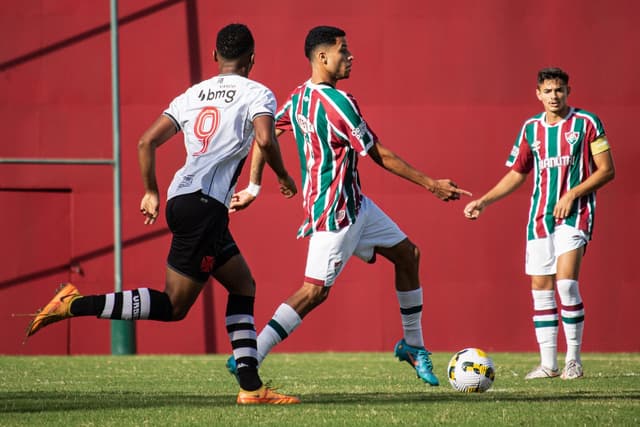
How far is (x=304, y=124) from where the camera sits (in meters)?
6.88

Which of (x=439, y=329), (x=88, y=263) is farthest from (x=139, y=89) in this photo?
(x=439, y=329)

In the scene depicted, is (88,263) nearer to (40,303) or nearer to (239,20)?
(40,303)

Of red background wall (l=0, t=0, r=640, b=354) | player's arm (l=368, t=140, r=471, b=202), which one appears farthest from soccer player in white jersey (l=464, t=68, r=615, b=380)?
red background wall (l=0, t=0, r=640, b=354)

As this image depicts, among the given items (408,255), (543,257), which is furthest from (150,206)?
(543,257)

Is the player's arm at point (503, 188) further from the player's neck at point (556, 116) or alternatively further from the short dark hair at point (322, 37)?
the short dark hair at point (322, 37)

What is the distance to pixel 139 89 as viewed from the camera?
42.5 feet

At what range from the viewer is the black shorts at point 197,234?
19.1ft

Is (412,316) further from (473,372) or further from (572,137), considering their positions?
(572,137)

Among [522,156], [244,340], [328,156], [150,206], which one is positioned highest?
[522,156]

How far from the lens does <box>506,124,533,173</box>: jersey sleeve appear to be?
857cm

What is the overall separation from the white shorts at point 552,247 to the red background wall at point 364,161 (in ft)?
14.8

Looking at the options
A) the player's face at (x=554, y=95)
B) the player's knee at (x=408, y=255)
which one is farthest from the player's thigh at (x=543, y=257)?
the player's knee at (x=408, y=255)

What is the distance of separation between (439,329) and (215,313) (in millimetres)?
2620

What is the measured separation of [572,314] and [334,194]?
245 centimetres
